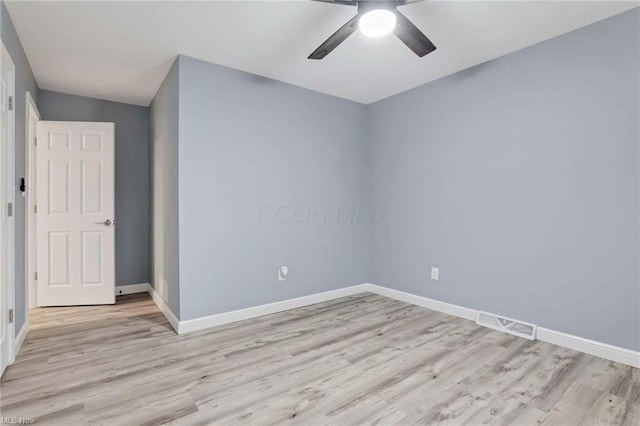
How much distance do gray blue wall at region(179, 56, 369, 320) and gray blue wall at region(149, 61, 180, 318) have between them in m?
0.16

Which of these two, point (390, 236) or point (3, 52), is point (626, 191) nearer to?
point (390, 236)

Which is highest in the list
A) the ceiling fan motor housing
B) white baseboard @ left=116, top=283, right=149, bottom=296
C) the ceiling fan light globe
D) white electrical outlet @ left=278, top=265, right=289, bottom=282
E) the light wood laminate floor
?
the ceiling fan motor housing

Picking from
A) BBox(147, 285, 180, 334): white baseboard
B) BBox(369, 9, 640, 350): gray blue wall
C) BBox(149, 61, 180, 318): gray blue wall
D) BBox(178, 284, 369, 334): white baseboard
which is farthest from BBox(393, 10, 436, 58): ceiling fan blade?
BBox(147, 285, 180, 334): white baseboard

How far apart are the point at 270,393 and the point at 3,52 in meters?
2.78

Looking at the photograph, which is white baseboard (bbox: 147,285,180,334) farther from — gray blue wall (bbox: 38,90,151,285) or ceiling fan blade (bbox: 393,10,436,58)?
ceiling fan blade (bbox: 393,10,436,58)

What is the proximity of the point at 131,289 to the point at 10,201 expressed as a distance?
2.33m

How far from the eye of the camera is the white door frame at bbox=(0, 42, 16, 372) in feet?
7.20

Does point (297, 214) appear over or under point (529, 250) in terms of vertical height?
over

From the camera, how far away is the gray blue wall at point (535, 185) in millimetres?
2369

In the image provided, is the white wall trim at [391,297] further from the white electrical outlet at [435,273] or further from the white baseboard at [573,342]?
the white electrical outlet at [435,273]

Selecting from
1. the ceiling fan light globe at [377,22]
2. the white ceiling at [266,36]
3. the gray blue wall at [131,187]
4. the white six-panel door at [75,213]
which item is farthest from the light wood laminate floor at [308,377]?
the white ceiling at [266,36]

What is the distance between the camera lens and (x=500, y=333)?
2.90m

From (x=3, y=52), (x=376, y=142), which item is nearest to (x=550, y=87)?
(x=376, y=142)

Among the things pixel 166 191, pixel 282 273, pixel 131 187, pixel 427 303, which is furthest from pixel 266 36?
pixel 427 303
